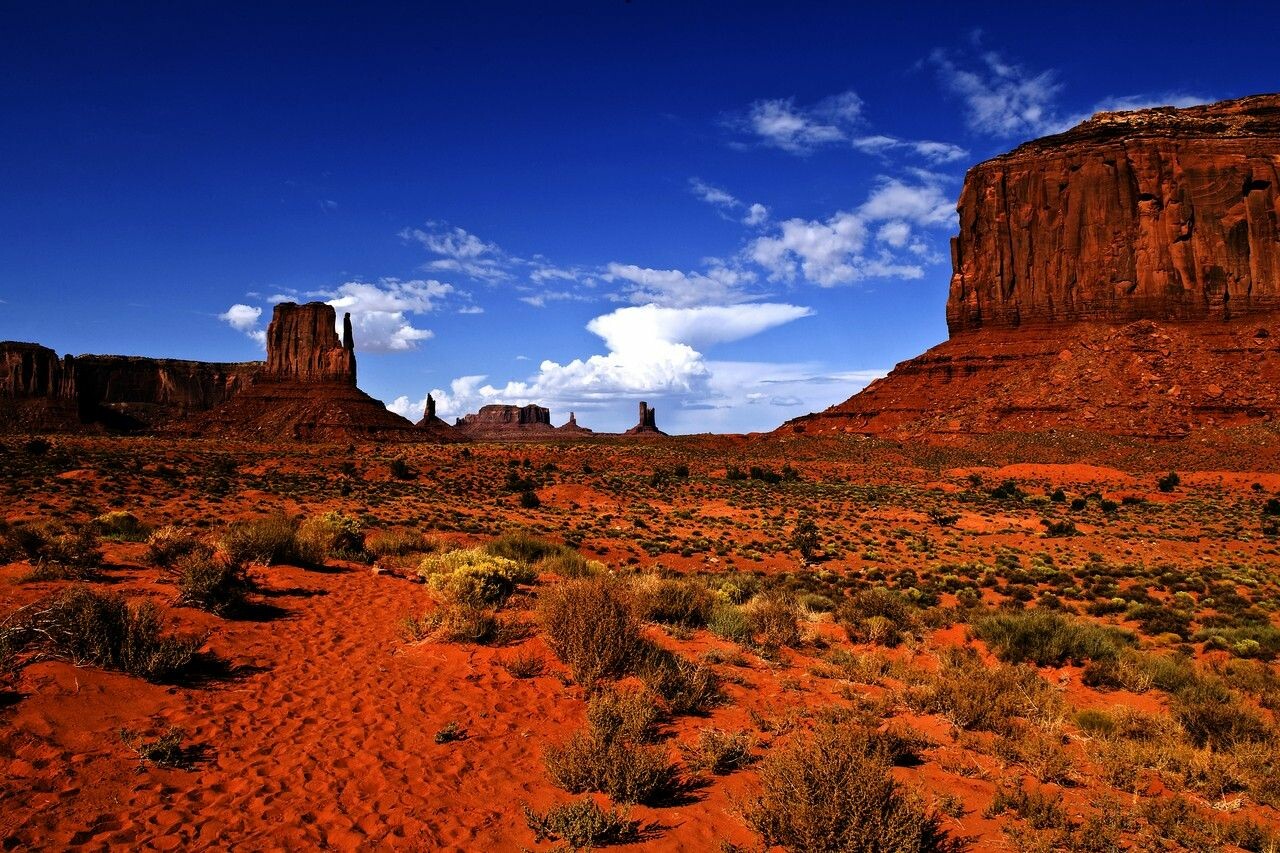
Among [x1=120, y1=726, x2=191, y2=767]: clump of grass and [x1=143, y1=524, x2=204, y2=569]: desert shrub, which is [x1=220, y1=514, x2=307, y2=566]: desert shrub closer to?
[x1=143, y1=524, x2=204, y2=569]: desert shrub

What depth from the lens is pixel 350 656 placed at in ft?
27.3

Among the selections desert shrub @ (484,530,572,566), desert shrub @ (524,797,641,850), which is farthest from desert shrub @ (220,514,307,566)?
desert shrub @ (524,797,641,850)

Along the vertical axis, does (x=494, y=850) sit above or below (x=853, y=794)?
below

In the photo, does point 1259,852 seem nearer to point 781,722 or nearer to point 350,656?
point 781,722

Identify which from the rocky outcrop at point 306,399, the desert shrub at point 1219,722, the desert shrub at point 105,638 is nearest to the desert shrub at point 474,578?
the desert shrub at point 105,638

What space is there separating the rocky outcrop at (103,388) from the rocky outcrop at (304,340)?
18.9 metres

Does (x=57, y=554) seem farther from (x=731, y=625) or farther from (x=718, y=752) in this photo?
(x=718, y=752)

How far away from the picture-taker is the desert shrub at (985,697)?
722cm

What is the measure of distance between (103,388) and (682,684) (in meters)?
180

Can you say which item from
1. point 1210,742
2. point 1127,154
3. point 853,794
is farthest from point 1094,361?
point 853,794

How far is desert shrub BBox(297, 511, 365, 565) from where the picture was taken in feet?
43.5

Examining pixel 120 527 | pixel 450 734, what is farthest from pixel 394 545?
pixel 450 734

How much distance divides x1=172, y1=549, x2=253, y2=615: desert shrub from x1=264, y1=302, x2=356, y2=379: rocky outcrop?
116626mm

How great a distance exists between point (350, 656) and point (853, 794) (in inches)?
258
